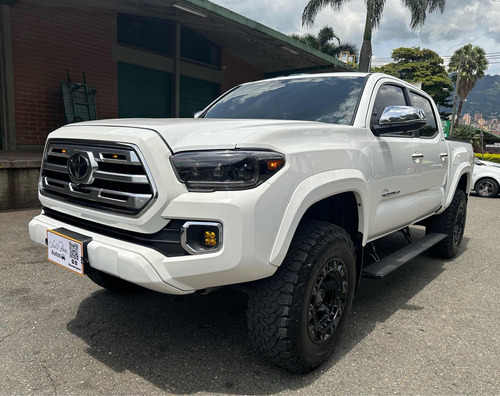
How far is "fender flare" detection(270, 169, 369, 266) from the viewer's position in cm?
199

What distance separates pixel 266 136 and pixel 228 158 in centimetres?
24

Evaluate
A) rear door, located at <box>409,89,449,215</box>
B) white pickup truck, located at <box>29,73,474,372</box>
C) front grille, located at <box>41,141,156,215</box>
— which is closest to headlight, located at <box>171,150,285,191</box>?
white pickup truck, located at <box>29,73,474,372</box>

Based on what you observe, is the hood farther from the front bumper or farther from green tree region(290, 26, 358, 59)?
green tree region(290, 26, 358, 59)

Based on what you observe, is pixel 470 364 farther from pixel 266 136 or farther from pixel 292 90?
pixel 292 90

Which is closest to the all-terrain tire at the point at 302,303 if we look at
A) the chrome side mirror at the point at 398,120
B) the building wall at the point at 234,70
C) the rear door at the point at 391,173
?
the rear door at the point at 391,173

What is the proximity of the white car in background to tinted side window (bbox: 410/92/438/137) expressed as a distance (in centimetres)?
834

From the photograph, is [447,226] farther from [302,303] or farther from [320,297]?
[302,303]

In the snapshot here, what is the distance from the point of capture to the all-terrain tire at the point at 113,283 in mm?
3136

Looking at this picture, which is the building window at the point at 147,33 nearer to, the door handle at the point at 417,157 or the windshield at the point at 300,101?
the windshield at the point at 300,101

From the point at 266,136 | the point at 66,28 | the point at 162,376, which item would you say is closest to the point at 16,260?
the point at 162,376

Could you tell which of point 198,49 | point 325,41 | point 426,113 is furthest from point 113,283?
point 325,41

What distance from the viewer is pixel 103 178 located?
213 centimetres

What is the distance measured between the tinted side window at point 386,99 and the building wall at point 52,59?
867 centimetres

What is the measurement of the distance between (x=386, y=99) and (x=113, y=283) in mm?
2647
